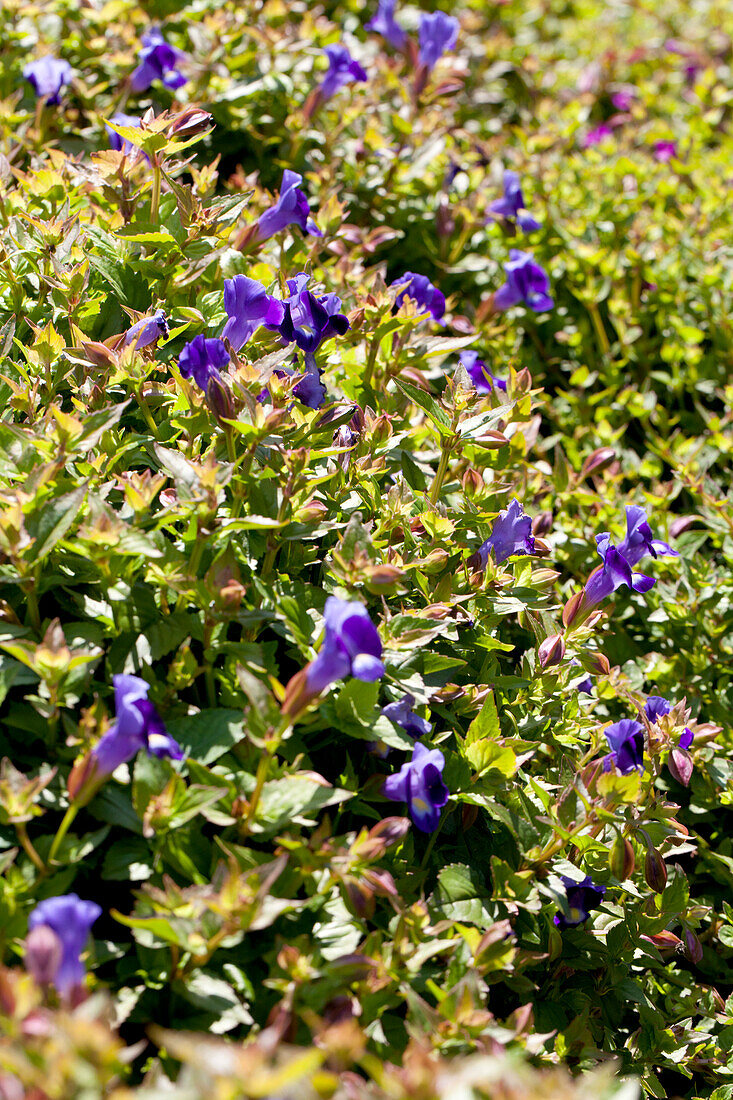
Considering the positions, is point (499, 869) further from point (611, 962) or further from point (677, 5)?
point (677, 5)

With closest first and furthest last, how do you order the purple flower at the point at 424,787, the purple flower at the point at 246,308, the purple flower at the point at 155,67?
the purple flower at the point at 424,787, the purple flower at the point at 246,308, the purple flower at the point at 155,67

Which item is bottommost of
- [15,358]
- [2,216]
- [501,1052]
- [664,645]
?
[664,645]

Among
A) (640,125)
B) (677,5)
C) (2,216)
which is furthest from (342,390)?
(677,5)

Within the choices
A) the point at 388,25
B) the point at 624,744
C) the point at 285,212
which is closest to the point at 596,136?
the point at 388,25

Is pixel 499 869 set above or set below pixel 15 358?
below

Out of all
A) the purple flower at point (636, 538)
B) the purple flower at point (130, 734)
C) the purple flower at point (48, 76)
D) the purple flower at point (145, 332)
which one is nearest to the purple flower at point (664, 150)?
the purple flower at point (48, 76)

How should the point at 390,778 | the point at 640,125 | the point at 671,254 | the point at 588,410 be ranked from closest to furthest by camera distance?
the point at 390,778
the point at 588,410
the point at 671,254
the point at 640,125

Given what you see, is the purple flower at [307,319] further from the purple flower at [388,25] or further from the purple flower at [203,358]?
the purple flower at [388,25]
